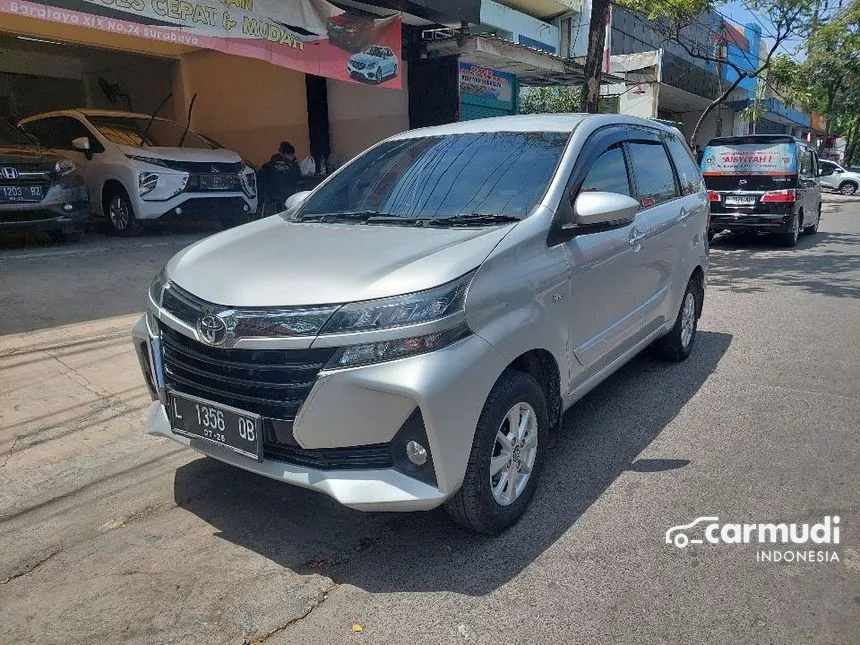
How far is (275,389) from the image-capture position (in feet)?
8.73

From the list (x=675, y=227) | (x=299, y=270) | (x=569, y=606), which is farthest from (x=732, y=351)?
(x=299, y=270)

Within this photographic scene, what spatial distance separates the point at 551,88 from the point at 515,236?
16336 mm

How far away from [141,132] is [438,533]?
923 cm

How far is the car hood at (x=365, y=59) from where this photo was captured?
33.5 ft

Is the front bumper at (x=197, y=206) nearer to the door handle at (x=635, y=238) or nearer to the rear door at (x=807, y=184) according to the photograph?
the door handle at (x=635, y=238)

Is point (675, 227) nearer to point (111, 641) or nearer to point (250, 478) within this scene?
point (250, 478)

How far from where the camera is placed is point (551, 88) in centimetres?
1808

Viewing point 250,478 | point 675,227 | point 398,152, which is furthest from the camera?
point 675,227

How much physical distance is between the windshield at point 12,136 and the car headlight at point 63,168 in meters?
0.73

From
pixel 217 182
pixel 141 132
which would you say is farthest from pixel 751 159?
pixel 141 132

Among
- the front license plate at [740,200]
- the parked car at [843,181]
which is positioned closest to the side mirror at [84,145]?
the front license plate at [740,200]

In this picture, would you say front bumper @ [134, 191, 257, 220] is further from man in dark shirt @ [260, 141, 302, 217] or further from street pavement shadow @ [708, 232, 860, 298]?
street pavement shadow @ [708, 232, 860, 298]

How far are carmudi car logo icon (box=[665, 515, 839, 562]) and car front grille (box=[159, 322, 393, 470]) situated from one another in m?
1.43

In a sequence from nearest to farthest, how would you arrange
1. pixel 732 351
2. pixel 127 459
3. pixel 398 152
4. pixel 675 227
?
pixel 127 459 < pixel 398 152 < pixel 675 227 < pixel 732 351
